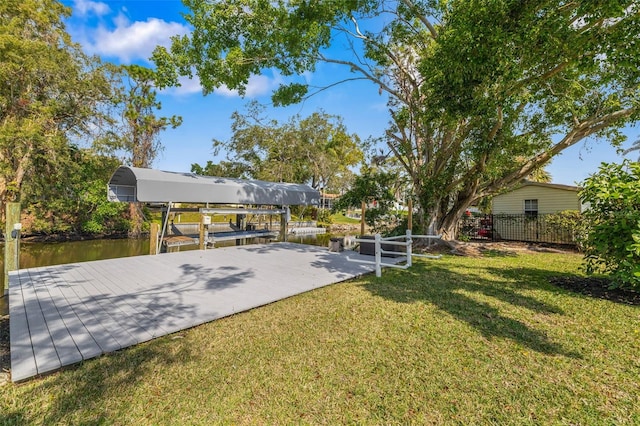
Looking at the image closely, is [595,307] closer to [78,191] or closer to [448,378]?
[448,378]

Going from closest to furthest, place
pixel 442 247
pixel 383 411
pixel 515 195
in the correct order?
1. pixel 383 411
2. pixel 442 247
3. pixel 515 195

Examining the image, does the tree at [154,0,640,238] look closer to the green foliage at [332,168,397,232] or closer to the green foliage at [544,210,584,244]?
the green foliage at [332,168,397,232]

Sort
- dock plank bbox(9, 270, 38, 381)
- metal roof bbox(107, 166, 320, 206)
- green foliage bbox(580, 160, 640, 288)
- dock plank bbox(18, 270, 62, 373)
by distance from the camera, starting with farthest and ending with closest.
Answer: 1. metal roof bbox(107, 166, 320, 206)
2. green foliage bbox(580, 160, 640, 288)
3. dock plank bbox(18, 270, 62, 373)
4. dock plank bbox(9, 270, 38, 381)

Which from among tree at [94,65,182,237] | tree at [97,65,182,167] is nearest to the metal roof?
tree at [94,65,182,237]

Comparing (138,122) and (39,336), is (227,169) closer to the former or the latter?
(138,122)

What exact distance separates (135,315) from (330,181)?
26990mm

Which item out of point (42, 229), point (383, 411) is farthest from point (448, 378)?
point (42, 229)

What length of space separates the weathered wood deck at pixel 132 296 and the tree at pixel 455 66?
4679mm

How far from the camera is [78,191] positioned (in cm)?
1543

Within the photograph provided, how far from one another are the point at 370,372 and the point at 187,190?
902 cm

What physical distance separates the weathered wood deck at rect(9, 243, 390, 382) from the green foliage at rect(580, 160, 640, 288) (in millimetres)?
4209

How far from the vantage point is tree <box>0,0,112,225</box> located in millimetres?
12383

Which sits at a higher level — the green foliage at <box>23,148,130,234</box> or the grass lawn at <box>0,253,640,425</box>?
the green foliage at <box>23,148,130,234</box>

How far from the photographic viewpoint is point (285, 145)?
25.5m
